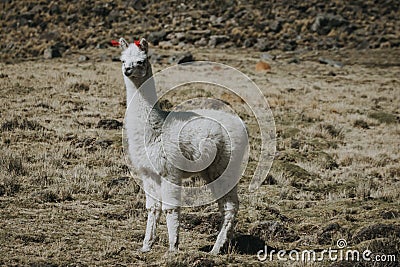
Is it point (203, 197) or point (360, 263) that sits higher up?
point (203, 197)

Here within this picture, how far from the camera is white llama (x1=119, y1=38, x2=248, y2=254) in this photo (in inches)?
250

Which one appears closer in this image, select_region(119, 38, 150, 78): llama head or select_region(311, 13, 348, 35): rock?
select_region(119, 38, 150, 78): llama head

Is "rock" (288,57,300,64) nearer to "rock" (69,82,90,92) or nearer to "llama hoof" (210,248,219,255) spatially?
"rock" (69,82,90,92)

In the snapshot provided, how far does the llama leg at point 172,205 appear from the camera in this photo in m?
6.35

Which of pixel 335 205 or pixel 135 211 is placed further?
pixel 335 205

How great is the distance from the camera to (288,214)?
8.75 m

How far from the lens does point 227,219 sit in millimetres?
6746

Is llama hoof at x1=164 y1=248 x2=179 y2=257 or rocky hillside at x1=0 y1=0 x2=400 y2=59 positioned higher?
rocky hillside at x1=0 y1=0 x2=400 y2=59

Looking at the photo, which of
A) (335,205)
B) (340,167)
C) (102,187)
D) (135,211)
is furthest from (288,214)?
(340,167)

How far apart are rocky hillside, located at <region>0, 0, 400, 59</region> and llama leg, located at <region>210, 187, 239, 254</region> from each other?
31707 mm

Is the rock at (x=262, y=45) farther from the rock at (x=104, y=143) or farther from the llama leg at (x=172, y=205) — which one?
the llama leg at (x=172, y=205)

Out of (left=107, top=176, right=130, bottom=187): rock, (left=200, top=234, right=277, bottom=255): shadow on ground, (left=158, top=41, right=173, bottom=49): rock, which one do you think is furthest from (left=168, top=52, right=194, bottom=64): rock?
(left=200, top=234, right=277, bottom=255): shadow on ground

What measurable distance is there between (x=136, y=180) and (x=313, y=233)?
3.27m

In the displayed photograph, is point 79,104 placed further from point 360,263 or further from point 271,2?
point 271,2
